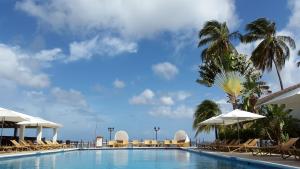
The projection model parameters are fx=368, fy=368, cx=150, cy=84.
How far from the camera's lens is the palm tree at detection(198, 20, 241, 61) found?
30391 millimetres

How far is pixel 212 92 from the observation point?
107 ft

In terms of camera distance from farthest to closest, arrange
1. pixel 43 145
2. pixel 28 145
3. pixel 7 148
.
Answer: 1. pixel 43 145
2. pixel 28 145
3. pixel 7 148

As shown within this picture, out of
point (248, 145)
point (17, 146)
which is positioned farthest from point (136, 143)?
point (248, 145)

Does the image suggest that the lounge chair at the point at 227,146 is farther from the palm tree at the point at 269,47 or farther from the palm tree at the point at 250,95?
the palm tree at the point at 269,47

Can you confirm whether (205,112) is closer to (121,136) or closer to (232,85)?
(232,85)

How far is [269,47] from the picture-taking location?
1146 inches

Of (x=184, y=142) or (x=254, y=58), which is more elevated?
(x=254, y=58)

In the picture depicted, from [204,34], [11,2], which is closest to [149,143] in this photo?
[204,34]

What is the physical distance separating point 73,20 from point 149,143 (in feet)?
46.7

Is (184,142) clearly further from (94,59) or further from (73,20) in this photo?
(73,20)

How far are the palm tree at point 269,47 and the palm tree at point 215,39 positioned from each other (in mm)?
1895

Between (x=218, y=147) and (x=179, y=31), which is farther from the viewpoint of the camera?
(x=179, y=31)

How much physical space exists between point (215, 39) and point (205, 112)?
630cm

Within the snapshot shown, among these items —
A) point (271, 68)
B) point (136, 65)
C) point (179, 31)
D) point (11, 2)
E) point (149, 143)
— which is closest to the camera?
point (11, 2)
